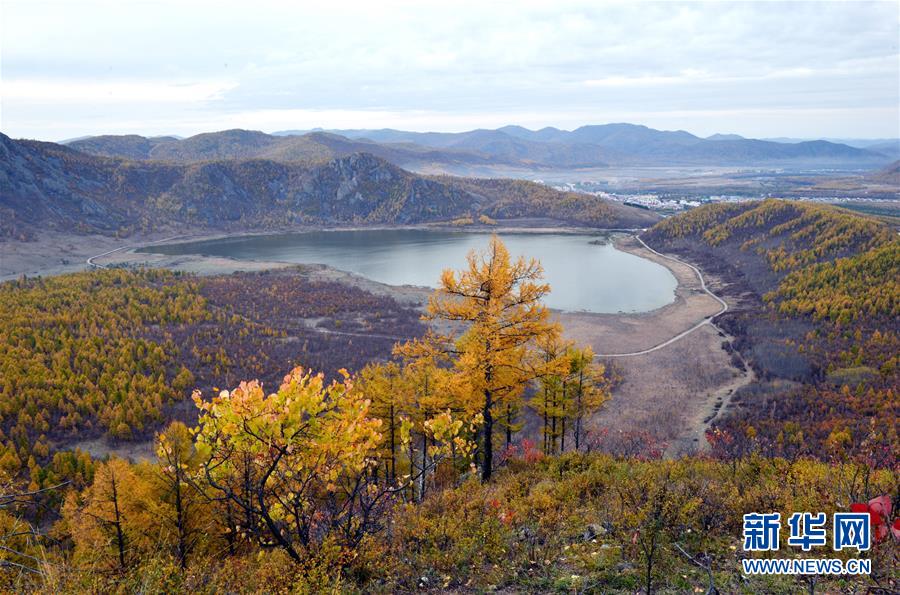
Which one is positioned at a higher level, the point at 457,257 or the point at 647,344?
the point at 457,257

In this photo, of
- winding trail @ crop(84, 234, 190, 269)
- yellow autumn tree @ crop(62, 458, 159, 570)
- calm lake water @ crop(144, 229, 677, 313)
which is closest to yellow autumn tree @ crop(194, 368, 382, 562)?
yellow autumn tree @ crop(62, 458, 159, 570)

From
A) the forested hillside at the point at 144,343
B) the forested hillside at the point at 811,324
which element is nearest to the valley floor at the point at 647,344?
the forested hillside at the point at 811,324

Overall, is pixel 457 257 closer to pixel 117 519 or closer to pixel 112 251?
pixel 112 251

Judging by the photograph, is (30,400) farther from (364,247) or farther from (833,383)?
(364,247)

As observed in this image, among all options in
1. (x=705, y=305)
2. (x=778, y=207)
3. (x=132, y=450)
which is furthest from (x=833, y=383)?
(x=778, y=207)

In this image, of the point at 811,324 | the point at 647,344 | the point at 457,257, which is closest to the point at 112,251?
the point at 457,257

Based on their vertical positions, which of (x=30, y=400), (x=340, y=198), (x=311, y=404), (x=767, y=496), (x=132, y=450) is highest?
(x=340, y=198)

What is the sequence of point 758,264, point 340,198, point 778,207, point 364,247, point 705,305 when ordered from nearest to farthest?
1. point 705,305
2. point 758,264
3. point 778,207
4. point 364,247
5. point 340,198
